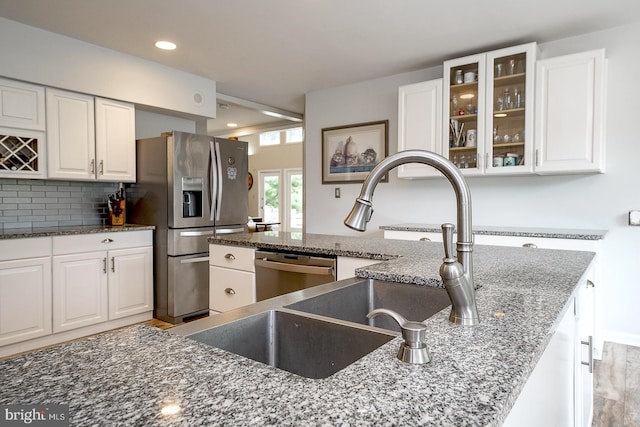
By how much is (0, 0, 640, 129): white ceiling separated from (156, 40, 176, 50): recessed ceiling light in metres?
0.07

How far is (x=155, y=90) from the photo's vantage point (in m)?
3.83

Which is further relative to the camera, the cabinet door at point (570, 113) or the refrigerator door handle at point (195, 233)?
the refrigerator door handle at point (195, 233)

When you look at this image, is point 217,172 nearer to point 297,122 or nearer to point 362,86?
point 362,86

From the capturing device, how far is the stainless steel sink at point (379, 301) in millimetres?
1280

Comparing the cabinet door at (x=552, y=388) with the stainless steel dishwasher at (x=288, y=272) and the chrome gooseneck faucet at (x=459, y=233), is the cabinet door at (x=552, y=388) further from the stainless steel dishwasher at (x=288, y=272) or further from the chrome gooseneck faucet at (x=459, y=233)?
the stainless steel dishwasher at (x=288, y=272)

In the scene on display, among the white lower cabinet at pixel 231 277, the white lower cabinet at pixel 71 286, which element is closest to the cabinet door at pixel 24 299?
the white lower cabinet at pixel 71 286

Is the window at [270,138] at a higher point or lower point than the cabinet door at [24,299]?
higher

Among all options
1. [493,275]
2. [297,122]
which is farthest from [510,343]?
[297,122]

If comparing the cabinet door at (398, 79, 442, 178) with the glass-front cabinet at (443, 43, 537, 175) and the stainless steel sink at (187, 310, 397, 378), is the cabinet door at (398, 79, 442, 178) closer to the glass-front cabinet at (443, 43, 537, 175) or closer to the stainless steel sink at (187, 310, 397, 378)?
the glass-front cabinet at (443, 43, 537, 175)

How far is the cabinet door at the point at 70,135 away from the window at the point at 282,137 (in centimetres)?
572

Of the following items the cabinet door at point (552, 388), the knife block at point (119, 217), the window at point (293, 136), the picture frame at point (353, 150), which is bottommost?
the cabinet door at point (552, 388)

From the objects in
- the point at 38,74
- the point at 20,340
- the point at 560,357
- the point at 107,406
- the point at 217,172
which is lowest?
the point at 20,340

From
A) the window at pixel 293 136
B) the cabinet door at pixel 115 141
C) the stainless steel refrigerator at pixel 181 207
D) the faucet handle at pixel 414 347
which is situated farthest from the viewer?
the window at pixel 293 136

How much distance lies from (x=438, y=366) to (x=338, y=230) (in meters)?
4.04
